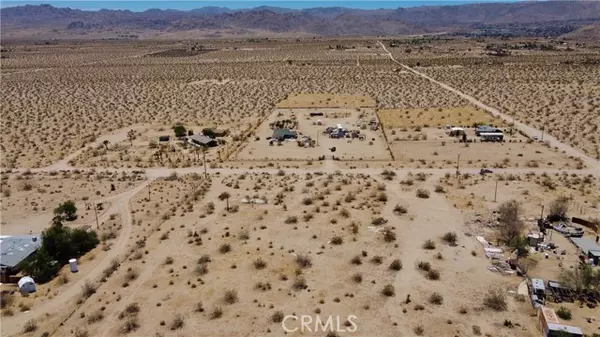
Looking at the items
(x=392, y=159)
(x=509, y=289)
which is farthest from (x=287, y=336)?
(x=392, y=159)

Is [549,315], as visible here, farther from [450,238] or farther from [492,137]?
[492,137]

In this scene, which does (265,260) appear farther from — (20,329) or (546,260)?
(546,260)

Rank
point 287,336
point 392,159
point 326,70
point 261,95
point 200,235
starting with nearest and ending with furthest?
point 287,336, point 200,235, point 392,159, point 261,95, point 326,70

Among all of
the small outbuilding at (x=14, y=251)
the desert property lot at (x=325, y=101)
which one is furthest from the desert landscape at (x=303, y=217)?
the desert property lot at (x=325, y=101)

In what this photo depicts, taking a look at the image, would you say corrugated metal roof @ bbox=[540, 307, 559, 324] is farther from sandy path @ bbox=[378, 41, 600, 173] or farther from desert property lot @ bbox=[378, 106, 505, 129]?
desert property lot @ bbox=[378, 106, 505, 129]

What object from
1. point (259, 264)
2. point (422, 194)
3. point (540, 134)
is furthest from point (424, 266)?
point (540, 134)

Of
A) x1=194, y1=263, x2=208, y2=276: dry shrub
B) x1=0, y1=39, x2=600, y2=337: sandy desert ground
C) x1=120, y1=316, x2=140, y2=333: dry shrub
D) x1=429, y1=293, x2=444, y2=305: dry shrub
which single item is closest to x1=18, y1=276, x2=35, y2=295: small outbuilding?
x1=0, y1=39, x2=600, y2=337: sandy desert ground

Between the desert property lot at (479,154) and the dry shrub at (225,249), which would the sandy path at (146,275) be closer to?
the dry shrub at (225,249)
